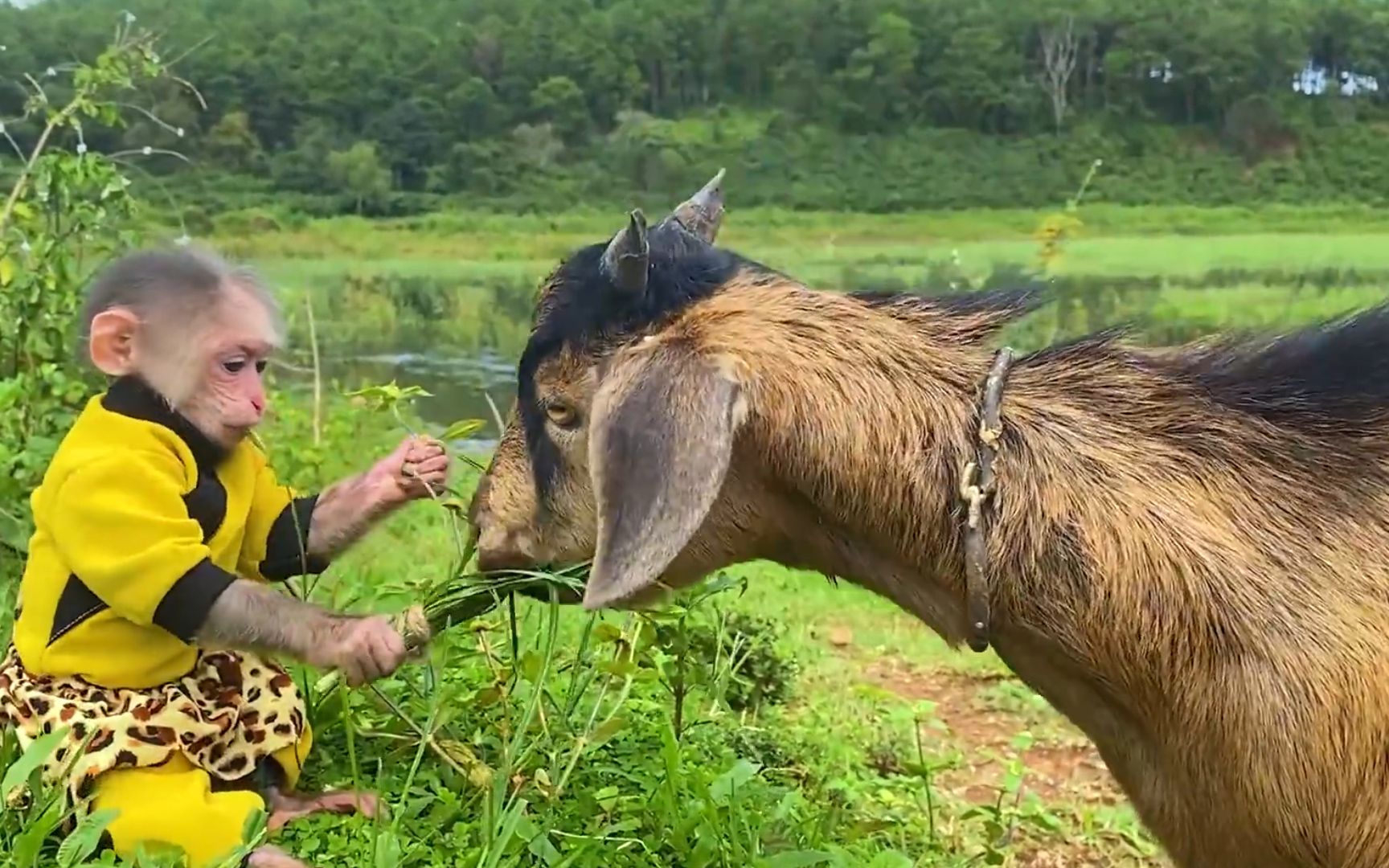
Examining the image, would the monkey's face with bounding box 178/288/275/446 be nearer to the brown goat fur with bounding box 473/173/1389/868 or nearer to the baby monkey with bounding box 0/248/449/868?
the baby monkey with bounding box 0/248/449/868

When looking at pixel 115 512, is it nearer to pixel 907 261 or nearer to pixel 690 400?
pixel 690 400

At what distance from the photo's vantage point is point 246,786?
2576mm

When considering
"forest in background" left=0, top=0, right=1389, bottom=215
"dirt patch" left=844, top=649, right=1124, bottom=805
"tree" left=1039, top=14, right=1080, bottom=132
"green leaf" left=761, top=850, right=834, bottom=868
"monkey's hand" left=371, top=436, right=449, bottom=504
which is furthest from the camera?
"tree" left=1039, top=14, right=1080, bottom=132

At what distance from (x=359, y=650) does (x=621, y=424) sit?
611 mm

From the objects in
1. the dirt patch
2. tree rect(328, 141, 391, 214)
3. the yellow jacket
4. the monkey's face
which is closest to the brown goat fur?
the monkey's face

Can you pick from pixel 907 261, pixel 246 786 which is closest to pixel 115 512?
pixel 246 786

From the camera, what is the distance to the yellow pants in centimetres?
228

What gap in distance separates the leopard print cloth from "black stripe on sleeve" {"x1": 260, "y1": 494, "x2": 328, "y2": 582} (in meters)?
0.23

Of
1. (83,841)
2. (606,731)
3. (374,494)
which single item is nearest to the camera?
(83,841)

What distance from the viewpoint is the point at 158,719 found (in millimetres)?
2375

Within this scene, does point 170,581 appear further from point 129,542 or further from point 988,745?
point 988,745

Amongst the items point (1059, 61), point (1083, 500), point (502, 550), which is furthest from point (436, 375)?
point (1083, 500)

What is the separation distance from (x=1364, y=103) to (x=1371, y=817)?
35.4 feet

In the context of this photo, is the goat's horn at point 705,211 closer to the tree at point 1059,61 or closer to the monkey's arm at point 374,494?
the monkey's arm at point 374,494
